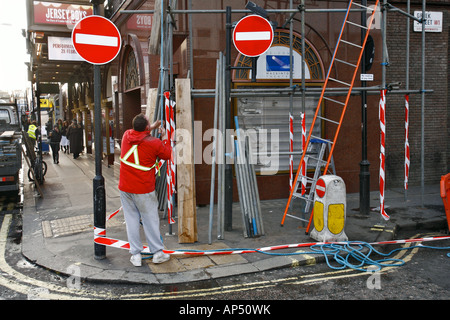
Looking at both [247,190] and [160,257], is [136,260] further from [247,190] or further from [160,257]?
[247,190]

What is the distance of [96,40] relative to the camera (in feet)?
18.1

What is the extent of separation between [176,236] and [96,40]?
321 centimetres

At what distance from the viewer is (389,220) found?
7.56 meters

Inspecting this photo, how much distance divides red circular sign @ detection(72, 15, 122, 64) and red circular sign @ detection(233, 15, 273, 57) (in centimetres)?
190

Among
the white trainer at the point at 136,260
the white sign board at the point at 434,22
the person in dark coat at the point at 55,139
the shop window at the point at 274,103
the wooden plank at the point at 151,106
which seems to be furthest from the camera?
the person in dark coat at the point at 55,139

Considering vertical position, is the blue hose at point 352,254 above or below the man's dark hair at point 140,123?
below

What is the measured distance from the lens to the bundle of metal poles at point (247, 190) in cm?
657

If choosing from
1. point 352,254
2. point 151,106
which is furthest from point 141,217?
point 151,106

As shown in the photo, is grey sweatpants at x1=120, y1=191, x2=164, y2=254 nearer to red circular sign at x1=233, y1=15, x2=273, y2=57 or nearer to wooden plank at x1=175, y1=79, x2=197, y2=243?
wooden plank at x1=175, y1=79, x2=197, y2=243

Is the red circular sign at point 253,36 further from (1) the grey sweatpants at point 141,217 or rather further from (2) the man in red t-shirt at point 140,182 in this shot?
(1) the grey sweatpants at point 141,217

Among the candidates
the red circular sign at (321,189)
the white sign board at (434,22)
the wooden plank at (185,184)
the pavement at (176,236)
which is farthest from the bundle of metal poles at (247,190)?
the white sign board at (434,22)

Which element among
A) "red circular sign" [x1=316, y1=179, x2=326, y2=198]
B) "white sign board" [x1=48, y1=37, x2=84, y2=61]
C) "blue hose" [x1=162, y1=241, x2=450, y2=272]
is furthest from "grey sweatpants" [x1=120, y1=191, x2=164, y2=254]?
"white sign board" [x1=48, y1=37, x2=84, y2=61]

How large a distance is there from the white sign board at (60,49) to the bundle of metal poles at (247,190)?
31.5 ft

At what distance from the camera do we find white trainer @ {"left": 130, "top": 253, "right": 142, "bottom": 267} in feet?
17.4
